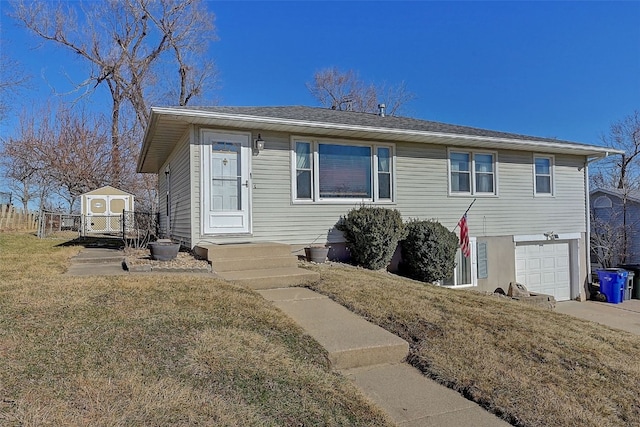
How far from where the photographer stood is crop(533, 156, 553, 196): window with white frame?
11.4 metres

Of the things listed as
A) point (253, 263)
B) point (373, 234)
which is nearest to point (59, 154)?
point (253, 263)

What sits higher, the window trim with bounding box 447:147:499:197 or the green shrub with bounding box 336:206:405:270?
the window trim with bounding box 447:147:499:197

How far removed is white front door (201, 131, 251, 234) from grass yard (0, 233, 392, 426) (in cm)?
326

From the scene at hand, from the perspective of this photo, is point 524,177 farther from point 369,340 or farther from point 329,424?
point 329,424

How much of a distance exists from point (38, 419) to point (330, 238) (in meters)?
6.93

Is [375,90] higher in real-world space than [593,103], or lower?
higher

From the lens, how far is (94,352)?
9.47 ft

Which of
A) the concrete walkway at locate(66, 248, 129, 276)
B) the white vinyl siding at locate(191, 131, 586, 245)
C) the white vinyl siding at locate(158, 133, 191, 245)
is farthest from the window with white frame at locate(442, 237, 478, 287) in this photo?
the concrete walkway at locate(66, 248, 129, 276)

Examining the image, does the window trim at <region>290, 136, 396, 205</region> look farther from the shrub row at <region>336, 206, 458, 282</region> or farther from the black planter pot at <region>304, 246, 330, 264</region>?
the black planter pot at <region>304, 246, 330, 264</region>

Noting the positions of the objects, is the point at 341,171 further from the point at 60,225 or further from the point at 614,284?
the point at 60,225

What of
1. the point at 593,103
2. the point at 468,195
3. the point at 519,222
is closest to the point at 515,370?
the point at 468,195

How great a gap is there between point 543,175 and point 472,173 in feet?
9.06

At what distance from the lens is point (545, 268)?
461 inches

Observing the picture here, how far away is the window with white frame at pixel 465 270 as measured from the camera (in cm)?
1011
